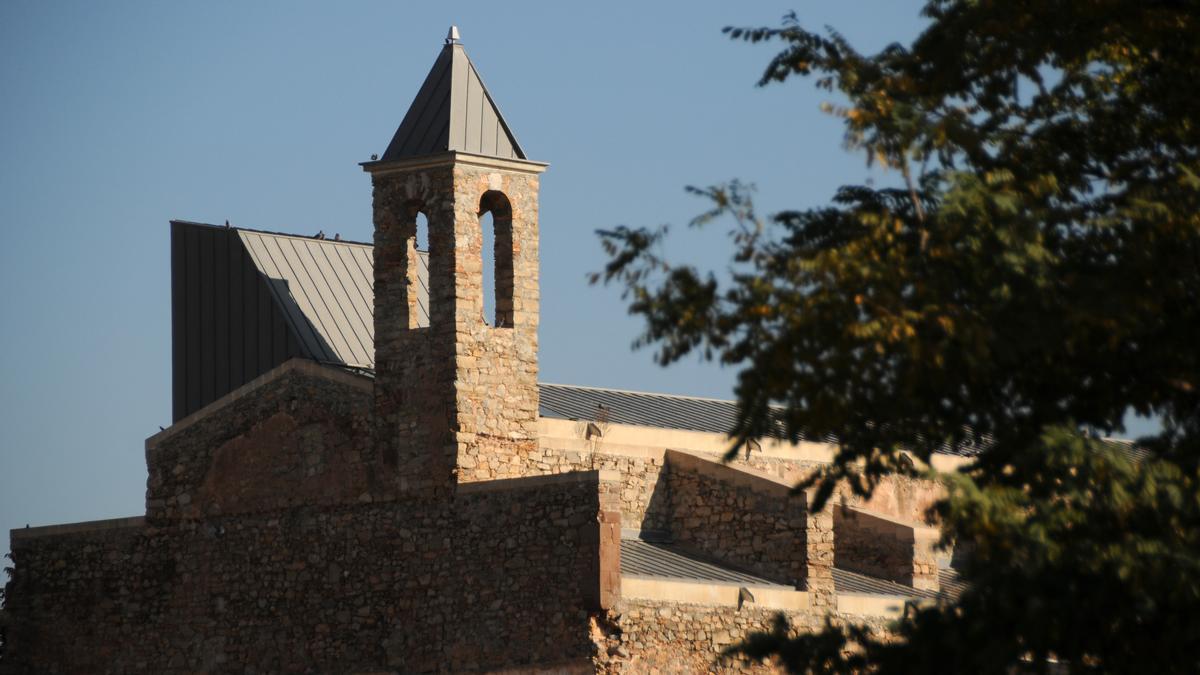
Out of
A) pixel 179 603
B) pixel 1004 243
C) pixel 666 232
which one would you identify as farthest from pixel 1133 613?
pixel 179 603

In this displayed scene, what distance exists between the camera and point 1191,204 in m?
13.7

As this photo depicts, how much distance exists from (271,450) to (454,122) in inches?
195

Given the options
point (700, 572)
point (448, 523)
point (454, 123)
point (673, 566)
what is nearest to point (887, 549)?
point (700, 572)

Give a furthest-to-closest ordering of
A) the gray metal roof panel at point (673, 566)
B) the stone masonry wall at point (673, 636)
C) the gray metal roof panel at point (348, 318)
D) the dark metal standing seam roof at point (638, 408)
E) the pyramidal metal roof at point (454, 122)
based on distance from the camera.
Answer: the gray metal roof panel at point (348, 318), the dark metal standing seam roof at point (638, 408), the pyramidal metal roof at point (454, 122), the gray metal roof panel at point (673, 566), the stone masonry wall at point (673, 636)

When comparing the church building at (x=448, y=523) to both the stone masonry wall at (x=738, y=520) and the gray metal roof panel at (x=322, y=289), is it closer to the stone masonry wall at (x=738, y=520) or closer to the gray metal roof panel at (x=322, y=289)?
the stone masonry wall at (x=738, y=520)

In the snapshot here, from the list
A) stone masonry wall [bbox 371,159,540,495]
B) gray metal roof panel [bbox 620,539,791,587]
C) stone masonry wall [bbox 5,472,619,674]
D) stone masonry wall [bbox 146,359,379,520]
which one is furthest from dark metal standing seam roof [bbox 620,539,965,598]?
stone masonry wall [bbox 146,359,379,520]

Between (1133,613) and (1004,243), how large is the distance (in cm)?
262

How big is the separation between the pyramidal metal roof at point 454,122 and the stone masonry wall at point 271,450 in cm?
311

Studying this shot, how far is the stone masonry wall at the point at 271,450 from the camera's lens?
26047 millimetres

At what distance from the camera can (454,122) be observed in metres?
25.9

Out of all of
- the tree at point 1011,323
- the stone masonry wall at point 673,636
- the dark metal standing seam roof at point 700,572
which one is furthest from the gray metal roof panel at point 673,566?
the tree at point 1011,323

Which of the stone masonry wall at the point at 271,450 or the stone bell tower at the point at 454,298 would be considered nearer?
the stone bell tower at the point at 454,298

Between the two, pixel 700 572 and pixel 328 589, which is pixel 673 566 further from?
pixel 328 589

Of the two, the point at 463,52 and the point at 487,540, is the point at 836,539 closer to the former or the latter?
the point at 487,540
